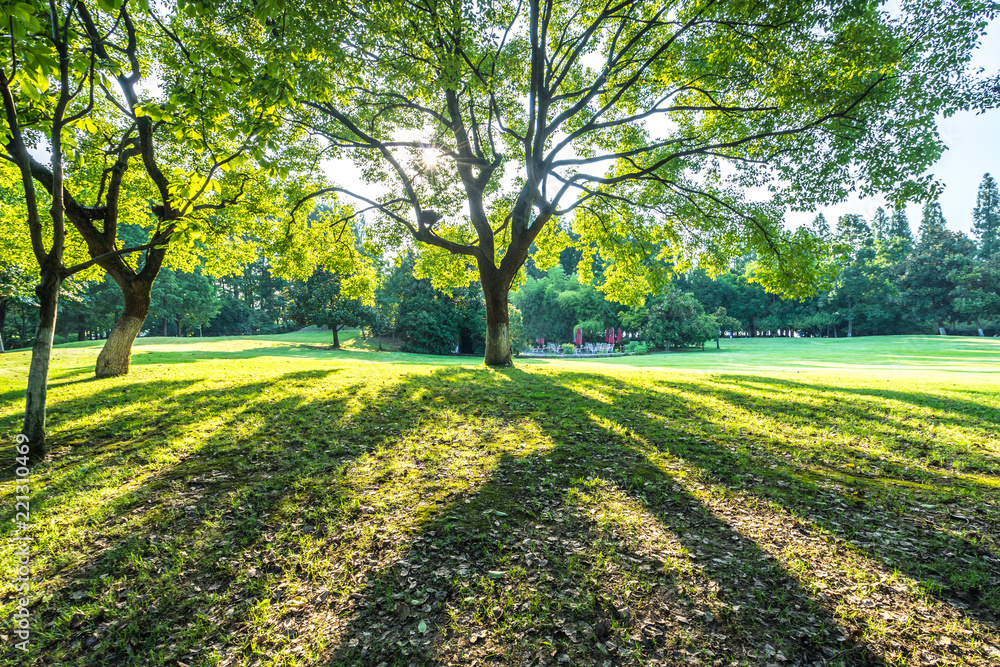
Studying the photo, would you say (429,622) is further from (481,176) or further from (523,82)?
(523,82)

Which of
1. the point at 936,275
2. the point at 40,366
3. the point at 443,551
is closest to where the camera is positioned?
the point at 443,551

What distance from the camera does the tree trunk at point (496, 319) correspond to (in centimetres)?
1293

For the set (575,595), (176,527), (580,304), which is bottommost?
(575,595)

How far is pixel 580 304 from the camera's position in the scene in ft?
→ 164

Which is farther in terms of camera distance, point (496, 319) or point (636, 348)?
point (636, 348)

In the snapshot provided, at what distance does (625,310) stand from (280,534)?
48.0m

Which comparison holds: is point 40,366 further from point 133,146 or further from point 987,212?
point 987,212

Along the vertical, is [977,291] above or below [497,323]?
above

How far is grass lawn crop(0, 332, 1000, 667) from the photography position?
2459mm

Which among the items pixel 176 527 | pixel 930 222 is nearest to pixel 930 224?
pixel 930 222

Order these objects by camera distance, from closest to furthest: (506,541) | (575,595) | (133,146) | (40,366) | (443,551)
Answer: (575,595)
(443,551)
(506,541)
(40,366)
(133,146)

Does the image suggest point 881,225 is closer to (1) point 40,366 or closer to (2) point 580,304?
(2) point 580,304

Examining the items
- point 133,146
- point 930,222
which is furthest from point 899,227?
point 133,146

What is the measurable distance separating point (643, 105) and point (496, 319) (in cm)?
786
